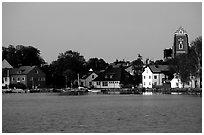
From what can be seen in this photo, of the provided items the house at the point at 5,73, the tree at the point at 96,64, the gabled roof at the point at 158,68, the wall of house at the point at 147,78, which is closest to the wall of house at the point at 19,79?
the house at the point at 5,73

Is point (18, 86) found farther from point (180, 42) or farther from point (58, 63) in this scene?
point (180, 42)

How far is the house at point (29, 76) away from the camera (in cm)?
11331

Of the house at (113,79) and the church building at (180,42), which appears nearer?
the house at (113,79)

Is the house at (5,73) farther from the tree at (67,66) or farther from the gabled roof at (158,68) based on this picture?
the gabled roof at (158,68)

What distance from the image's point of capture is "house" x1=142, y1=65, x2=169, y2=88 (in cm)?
10669

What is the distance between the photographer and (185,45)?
5689 inches

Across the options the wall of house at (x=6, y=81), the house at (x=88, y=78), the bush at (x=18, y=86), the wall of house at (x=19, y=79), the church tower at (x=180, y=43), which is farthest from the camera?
the church tower at (x=180, y=43)

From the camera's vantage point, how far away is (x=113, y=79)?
4493 inches

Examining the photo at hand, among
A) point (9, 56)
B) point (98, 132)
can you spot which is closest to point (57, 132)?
point (98, 132)

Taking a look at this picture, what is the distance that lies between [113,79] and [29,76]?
17640mm

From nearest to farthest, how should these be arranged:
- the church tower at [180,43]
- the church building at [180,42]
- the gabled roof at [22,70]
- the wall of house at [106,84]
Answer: the gabled roof at [22,70] → the wall of house at [106,84] → the church tower at [180,43] → the church building at [180,42]

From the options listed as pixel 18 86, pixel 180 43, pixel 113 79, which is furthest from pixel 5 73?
pixel 180 43

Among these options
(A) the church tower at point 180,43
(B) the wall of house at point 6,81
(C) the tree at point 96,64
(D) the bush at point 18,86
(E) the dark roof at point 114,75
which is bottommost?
(D) the bush at point 18,86

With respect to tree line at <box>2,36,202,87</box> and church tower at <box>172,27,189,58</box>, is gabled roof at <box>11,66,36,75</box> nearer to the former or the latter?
tree line at <box>2,36,202,87</box>
